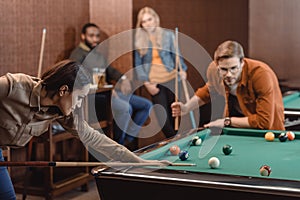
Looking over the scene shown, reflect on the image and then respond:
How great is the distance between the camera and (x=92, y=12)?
228 inches

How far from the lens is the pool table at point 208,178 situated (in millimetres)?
2357

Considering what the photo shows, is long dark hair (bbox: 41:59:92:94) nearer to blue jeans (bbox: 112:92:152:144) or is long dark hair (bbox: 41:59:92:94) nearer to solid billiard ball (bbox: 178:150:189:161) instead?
solid billiard ball (bbox: 178:150:189:161)

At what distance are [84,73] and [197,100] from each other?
1.74 m

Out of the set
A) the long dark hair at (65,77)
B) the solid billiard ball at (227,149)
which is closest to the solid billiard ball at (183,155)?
the solid billiard ball at (227,149)

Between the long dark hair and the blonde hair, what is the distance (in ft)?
10.7

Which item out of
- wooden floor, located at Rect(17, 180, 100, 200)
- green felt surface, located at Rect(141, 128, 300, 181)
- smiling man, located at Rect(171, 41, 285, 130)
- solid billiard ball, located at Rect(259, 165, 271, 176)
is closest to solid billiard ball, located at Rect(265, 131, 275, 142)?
green felt surface, located at Rect(141, 128, 300, 181)

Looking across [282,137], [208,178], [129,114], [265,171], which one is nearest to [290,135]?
[282,137]

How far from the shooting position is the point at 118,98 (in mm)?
5340

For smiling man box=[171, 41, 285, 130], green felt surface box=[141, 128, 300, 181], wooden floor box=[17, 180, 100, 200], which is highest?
smiling man box=[171, 41, 285, 130]

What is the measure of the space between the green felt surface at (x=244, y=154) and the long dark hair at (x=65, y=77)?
23.0 inches

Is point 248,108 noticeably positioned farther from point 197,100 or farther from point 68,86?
point 68,86

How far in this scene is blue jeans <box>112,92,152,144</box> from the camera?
5.29m

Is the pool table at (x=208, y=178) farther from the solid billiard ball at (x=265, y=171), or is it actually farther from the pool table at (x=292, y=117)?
the pool table at (x=292, y=117)

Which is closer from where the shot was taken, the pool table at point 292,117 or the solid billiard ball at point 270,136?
the solid billiard ball at point 270,136
